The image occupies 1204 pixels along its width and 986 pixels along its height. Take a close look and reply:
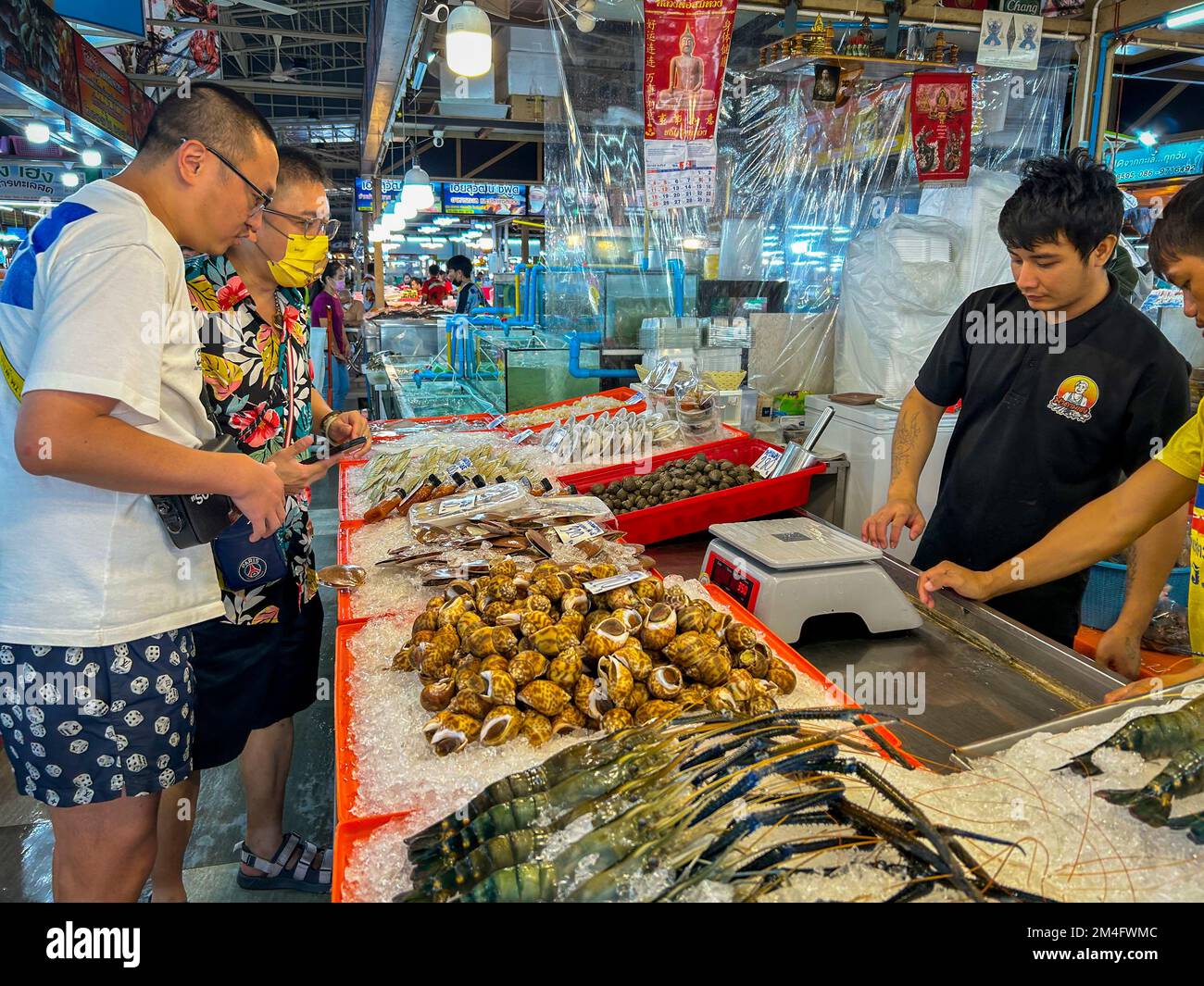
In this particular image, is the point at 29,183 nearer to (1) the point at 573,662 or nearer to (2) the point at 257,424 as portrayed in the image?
(2) the point at 257,424

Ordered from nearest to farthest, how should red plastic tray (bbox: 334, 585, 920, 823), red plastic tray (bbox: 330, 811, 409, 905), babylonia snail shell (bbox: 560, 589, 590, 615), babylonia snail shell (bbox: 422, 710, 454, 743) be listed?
red plastic tray (bbox: 330, 811, 409, 905) → red plastic tray (bbox: 334, 585, 920, 823) → babylonia snail shell (bbox: 422, 710, 454, 743) → babylonia snail shell (bbox: 560, 589, 590, 615)

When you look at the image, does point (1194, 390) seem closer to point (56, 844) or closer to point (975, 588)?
point (975, 588)

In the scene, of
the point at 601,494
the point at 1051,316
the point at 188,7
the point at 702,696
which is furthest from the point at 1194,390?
the point at 188,7

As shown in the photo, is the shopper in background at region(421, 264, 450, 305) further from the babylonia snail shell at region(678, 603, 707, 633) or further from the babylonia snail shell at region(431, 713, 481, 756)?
the babylonia snail shell at region(431, 713, 481, 756)

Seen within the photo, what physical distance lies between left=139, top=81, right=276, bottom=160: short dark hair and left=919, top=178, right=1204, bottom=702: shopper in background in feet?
6.41

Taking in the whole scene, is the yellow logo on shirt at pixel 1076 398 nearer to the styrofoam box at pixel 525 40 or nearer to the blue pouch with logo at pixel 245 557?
the blue pouch with logo at pixel 245 557

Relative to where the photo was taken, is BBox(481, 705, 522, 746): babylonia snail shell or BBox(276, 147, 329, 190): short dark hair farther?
BBox(276, 147, 329, 190): short dark hair

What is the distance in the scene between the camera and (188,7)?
25.7 feet

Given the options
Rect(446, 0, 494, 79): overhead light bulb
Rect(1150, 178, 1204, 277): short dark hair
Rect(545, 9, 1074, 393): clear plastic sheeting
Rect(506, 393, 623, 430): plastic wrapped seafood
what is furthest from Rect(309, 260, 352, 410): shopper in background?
Rect(1150, 178, 1204, 277): short dark hair

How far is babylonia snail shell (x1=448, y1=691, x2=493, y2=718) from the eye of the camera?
1479mm

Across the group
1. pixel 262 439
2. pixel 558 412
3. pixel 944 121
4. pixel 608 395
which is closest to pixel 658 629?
pixel 262 439

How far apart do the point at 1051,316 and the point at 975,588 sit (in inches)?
39.4

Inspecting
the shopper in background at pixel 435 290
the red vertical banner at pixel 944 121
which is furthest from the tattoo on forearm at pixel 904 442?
the shopper in background at pixel 435 290

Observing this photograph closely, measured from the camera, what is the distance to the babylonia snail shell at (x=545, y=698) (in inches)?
57.8
